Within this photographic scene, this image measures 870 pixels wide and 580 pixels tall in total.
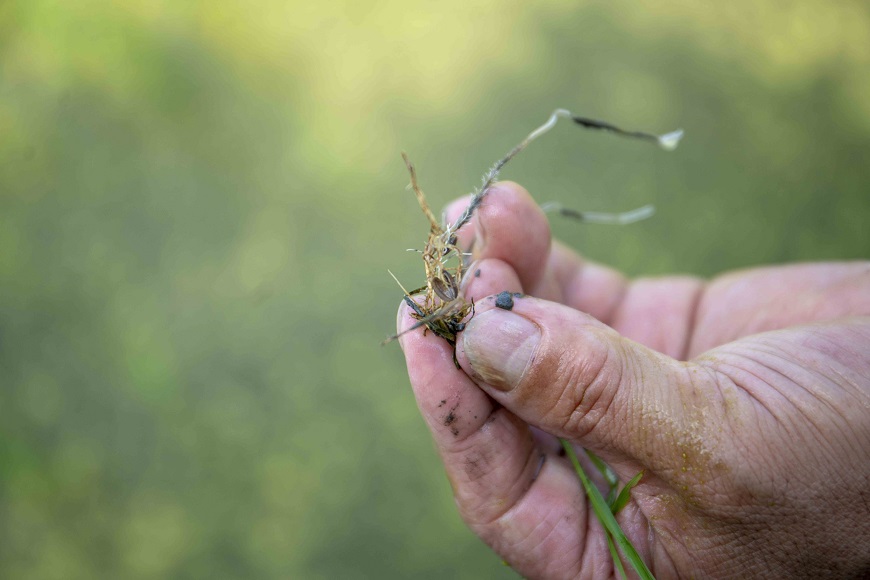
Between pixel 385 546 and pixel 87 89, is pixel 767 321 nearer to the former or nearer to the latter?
pixel 385 546

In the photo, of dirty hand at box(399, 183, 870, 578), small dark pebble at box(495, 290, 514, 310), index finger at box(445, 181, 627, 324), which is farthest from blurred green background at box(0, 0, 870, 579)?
small dark pebble at box(495, 290, 514, 310)

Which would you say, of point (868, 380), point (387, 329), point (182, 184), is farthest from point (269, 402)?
point (868, 380)

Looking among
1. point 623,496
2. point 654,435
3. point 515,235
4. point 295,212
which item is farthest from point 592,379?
point 295,212

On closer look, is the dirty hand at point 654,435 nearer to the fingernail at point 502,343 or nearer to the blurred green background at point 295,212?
the fingernail at point 502,343

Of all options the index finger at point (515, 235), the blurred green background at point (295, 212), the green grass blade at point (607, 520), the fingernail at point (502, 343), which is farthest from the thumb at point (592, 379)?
the blurred green background at point (295, 212)

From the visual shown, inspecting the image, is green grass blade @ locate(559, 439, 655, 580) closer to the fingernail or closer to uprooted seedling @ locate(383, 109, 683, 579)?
uprooted seedling @ locate(383, 109, 683, 579)

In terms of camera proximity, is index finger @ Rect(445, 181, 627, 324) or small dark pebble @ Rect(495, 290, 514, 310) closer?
small dark pebble @ Rect(495, 290, 514, 310)
